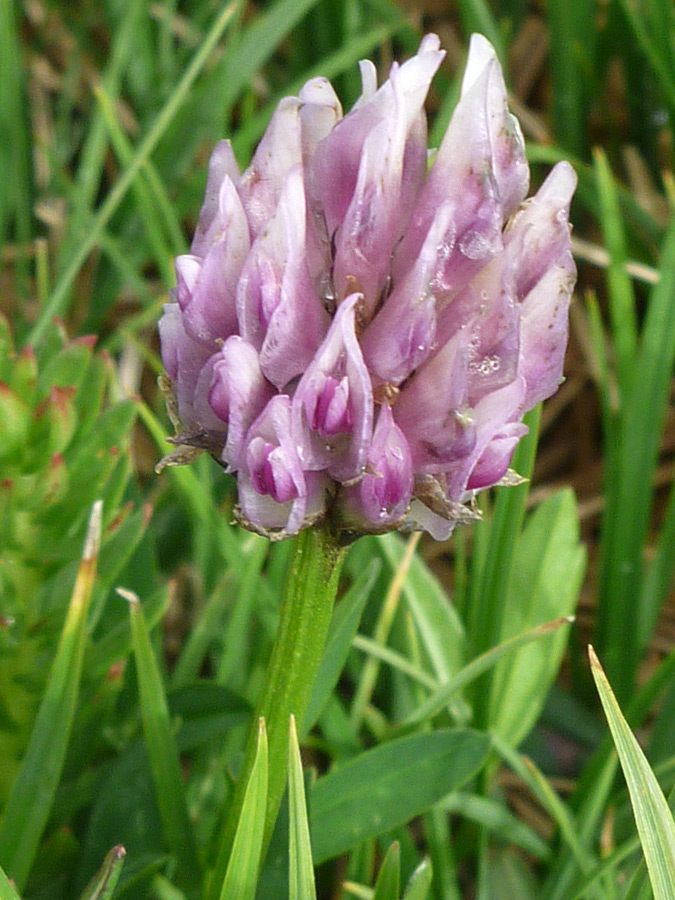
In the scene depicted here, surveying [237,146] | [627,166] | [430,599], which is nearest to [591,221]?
A: [627,166]

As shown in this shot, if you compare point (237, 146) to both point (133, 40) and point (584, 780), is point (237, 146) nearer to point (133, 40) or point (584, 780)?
point (133, 40)

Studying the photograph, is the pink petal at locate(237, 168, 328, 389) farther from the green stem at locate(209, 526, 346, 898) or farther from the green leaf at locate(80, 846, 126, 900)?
the green leaf at locate(80, 846, 126, 900)

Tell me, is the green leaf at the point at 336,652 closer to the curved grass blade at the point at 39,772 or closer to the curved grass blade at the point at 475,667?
the curved grass blade at the point at 475,667

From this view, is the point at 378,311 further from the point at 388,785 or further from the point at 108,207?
the point at 108,207

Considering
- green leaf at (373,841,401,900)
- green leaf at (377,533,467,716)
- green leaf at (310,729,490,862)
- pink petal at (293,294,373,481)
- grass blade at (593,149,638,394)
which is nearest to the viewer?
pink petal at (293,294,373,481)

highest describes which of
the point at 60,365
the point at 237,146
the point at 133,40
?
the point at 133,40

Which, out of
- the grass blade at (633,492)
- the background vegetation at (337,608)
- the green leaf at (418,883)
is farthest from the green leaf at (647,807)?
the grass blade at (633,492)

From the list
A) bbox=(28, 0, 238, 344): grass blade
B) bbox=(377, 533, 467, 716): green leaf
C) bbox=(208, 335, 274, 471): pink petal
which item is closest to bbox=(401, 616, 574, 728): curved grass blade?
bbox=(377, 533, 467, 716): green leaf
